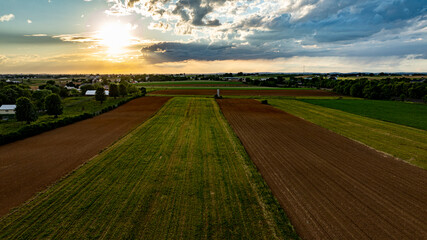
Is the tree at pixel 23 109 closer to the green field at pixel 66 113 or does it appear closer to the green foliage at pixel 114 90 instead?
the green field at pixel 66 113

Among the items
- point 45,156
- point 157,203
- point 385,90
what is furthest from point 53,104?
point 385,90

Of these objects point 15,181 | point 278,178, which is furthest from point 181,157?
point 15,181

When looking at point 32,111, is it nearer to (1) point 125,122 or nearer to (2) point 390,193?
(1) point 125,122

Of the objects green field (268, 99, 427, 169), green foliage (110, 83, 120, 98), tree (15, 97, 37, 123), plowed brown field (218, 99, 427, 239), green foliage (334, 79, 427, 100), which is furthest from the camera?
green foliage (334, 79, 427, 100)

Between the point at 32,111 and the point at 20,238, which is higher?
the point at 32,111

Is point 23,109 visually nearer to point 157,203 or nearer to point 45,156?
point 45,156

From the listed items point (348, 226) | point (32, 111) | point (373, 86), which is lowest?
point (348, 226)

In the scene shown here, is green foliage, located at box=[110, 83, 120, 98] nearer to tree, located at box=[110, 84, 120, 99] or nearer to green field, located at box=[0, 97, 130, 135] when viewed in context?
tree, located at box=[110, 84, 120, 99]

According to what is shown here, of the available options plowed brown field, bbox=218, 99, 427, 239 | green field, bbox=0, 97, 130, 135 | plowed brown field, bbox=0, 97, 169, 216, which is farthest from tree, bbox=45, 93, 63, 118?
plowed brown field, bbox=218, 99, 427, 239
